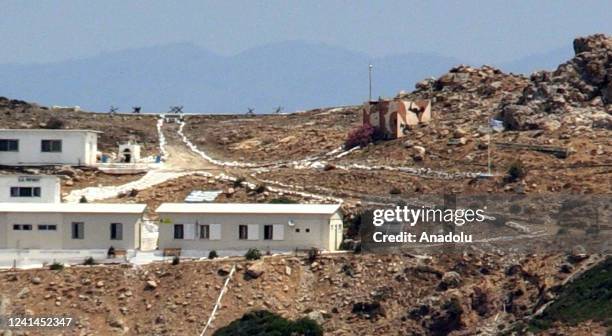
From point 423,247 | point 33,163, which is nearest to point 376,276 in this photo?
point 423,247

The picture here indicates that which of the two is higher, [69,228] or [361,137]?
[361,137]

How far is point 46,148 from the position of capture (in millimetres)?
115875

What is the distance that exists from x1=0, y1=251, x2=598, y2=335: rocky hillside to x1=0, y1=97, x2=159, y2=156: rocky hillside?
2696 cm

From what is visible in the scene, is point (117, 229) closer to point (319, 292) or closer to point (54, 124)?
point (319, 292)

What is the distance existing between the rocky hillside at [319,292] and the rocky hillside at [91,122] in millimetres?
26964

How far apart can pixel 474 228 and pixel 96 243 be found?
607 inches

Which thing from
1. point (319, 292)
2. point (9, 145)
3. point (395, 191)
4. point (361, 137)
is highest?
point (361, 137)

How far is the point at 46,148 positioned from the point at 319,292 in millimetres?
25419

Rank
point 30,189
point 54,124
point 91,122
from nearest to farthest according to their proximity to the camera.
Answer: point 30,189, point 54,124, point 91,122

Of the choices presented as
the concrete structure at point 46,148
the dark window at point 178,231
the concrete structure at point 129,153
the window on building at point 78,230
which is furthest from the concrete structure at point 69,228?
the concrete structure at point 129,153

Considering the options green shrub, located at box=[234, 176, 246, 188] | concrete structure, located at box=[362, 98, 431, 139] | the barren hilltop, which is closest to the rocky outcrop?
the barren hilltop

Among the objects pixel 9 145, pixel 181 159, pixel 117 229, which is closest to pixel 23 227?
pixel 117 229

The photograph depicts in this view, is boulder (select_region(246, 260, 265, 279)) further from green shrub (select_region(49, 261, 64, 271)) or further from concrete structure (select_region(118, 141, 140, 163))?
concrete structure (select_region(118, 141, 140, 163))

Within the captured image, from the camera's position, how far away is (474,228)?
97.0 meters
